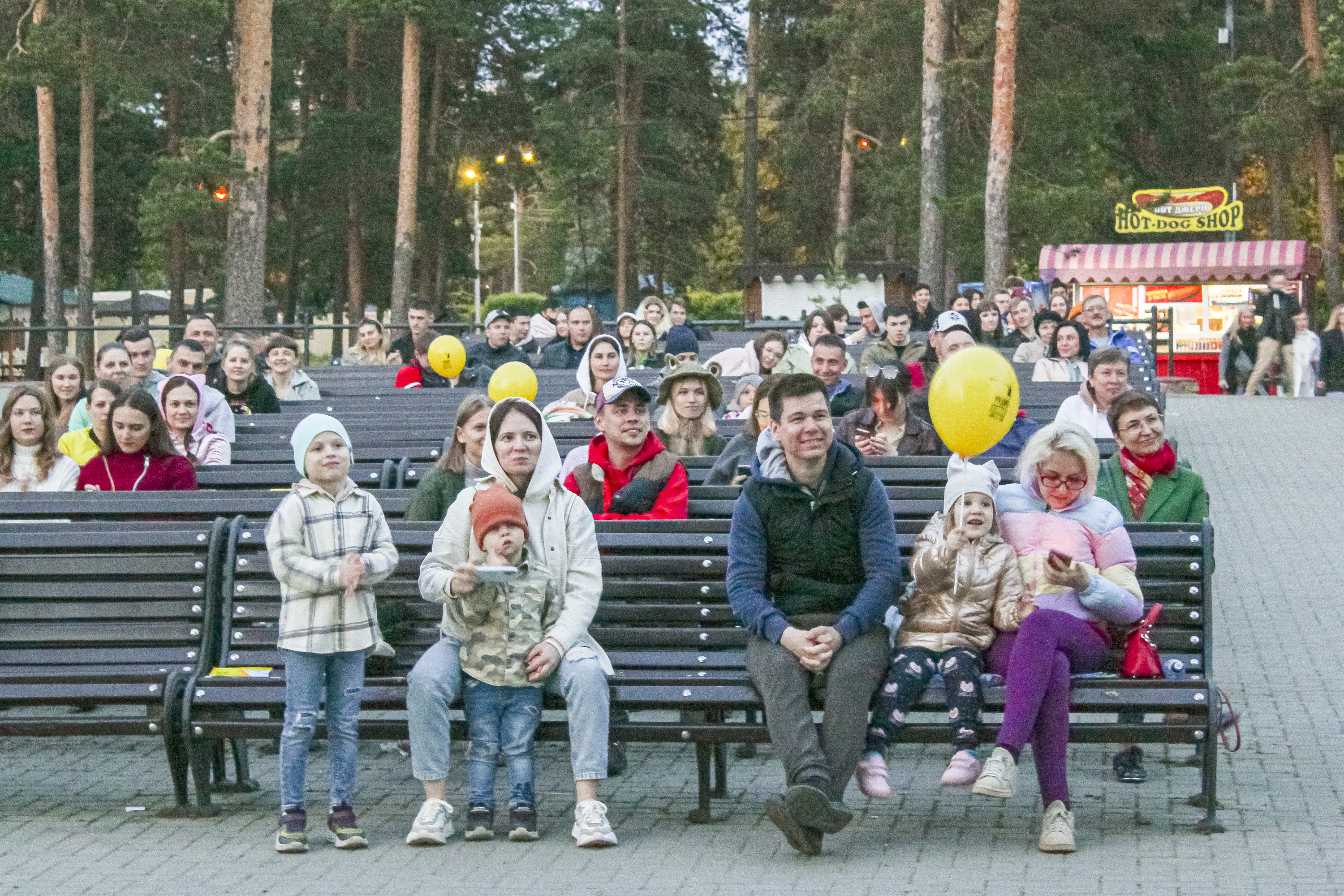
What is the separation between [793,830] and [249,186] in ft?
77.5

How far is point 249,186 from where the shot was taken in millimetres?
27703

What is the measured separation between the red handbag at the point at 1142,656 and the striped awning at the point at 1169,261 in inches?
1199

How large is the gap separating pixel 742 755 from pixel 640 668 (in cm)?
115

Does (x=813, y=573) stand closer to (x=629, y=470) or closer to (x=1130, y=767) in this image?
(x=629, y=470)

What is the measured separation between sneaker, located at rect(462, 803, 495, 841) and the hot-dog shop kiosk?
2739 cm

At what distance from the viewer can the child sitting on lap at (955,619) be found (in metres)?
5.88

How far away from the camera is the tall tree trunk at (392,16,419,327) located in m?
39.1

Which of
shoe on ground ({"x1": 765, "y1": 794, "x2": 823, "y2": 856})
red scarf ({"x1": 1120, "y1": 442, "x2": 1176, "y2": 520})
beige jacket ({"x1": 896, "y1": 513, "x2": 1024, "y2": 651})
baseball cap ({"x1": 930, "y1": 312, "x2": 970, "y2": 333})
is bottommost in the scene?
shoe on ground ({"x1": 765, "y1": 794, "x2": 823, "y2": 856})

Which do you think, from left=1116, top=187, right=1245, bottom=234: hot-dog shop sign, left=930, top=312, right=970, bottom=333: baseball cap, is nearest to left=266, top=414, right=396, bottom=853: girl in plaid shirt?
A: left=930, top=312, right=970, bottom=333: baseball cap

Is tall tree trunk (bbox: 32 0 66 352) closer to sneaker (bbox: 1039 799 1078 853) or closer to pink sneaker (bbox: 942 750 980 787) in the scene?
pink sneaker (bbox: 942 750 980 787)

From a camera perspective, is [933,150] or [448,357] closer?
[448,357]

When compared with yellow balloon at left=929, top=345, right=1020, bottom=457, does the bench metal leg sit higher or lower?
lower

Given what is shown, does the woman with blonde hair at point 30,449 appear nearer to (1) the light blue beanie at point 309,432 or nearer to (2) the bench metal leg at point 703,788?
(1) the light blue beanie at point 309,432

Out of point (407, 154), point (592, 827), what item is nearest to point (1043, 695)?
point (592, 827)
